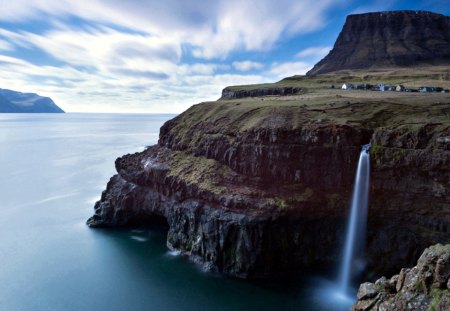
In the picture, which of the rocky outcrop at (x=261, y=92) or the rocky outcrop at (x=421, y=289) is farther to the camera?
the rocky outcrop at (x=261, y=92)

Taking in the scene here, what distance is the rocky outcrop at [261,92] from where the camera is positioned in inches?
3453

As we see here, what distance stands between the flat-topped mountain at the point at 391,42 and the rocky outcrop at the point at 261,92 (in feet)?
219

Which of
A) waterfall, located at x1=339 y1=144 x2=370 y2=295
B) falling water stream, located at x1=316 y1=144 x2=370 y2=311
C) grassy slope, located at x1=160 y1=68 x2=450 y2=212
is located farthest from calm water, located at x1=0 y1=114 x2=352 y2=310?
grassy slope, located at x1=160 y1=68 x2=450 y2=212

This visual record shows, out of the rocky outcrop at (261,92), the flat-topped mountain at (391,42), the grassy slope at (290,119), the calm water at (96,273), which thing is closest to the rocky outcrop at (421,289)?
the calm water at (96,273)

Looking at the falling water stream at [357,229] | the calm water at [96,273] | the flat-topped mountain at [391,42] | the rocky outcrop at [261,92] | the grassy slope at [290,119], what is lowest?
the calm water at [96,273]

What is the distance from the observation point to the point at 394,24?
6019 inches

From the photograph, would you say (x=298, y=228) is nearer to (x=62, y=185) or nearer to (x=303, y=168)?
(x=303, y=168)

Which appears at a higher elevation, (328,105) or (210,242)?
(328,105)

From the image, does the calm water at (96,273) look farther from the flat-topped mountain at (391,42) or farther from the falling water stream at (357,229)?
the flat-topped mountain at (391,42)

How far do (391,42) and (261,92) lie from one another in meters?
91.6

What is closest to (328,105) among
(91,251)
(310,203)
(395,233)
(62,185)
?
(310,203)

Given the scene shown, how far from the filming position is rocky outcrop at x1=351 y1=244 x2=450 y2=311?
18422mm

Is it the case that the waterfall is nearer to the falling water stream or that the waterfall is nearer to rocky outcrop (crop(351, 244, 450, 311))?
the falling water stream

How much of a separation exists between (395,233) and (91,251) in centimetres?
4667
